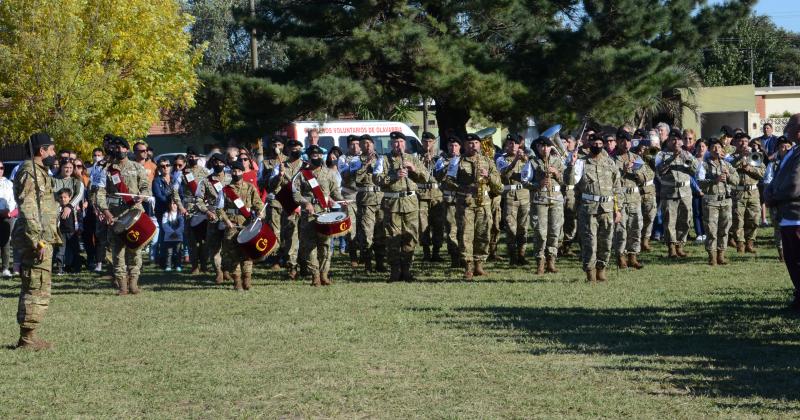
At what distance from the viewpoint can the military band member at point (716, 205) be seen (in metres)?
16.4

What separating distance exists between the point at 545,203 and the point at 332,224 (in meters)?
3.32

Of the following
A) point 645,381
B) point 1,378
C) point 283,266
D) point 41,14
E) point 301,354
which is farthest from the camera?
point 41,14

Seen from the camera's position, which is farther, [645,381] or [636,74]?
[636,74]

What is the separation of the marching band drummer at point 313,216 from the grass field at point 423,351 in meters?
0.33

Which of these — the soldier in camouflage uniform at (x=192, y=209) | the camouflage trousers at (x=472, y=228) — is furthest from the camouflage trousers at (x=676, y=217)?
the soldier in camouflage uniform at (x=192, y=209)

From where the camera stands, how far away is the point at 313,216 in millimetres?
14898

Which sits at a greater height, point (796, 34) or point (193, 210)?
point (796, 34)

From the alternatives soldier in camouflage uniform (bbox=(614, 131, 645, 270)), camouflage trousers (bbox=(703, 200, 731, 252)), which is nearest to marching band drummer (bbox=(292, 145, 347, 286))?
soldier in camouflage uniform (bbox=(614, 131, 645, 270))

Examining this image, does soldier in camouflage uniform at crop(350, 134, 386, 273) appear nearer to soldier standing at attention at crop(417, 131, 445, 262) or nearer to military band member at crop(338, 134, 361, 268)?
military band member at crop(338, 134, 361, 268)

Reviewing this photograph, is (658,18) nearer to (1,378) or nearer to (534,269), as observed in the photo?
(534,269)

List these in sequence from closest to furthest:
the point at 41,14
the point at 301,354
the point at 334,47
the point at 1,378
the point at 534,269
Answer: the point at 1,378, the point at 301,354, the point at 534,269, the point at 334,47, the point at 41,14

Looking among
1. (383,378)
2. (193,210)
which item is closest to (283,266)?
(193,210)

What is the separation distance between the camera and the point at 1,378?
9.12 metres

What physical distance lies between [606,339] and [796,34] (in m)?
81.0
